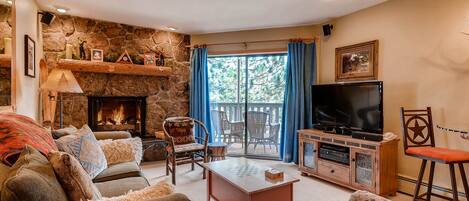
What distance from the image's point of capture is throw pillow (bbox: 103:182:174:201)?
1.21m

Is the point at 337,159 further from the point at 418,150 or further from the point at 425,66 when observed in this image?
the point at 425,66

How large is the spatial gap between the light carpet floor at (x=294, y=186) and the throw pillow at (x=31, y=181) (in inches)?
61.6

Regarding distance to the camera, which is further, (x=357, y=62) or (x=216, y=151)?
(x=216, y=151)

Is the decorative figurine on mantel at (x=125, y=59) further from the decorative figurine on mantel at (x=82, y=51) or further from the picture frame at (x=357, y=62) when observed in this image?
the picture frame at (x=357, y=62)

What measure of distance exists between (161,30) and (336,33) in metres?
3.00

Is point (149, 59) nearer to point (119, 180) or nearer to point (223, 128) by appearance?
point (223, 128)

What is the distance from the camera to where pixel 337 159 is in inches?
127

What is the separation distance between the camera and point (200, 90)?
4637 mm

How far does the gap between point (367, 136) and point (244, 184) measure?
1.75 metres

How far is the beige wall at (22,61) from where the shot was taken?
244 centimetres

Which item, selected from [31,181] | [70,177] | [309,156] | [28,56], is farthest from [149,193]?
[309,156]

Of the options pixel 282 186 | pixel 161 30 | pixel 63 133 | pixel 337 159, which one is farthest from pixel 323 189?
pixel 161 30

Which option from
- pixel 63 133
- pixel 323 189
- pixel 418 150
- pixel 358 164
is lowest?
pixel 323 189

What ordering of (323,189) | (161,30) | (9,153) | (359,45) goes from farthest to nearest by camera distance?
(161,30) → (359,45) → (323,189) → (9,153)
